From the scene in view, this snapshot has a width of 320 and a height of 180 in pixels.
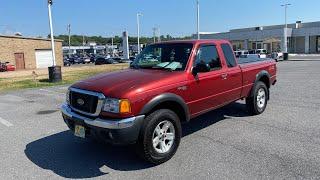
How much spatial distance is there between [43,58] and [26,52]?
3.11 metres

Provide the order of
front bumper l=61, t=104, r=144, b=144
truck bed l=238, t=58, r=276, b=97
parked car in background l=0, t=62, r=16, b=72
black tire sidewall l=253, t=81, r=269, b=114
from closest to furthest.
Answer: front bumper l=61, t=104, r=144, b=144 → truck bed l=238, t=58, r=276, b=97 → black tire sidewall l=253, t=81, r=269, b=114 → parked car in background l=0, t=62, r=16, b=72

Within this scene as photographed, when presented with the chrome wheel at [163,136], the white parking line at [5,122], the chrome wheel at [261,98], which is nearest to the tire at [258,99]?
the chrome wheel at [261,98]

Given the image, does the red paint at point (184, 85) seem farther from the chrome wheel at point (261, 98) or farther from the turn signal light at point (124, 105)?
the chrome wheel at point (261, 98)

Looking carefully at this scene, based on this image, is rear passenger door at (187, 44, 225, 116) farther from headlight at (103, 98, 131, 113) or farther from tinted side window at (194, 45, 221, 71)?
headlight at (103, 98, 131, 113)

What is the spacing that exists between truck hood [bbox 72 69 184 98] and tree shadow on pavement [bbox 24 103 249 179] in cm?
98

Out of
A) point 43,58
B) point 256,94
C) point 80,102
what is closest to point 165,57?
point 80,102

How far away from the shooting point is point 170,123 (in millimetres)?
5340

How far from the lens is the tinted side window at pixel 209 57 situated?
20.1ft

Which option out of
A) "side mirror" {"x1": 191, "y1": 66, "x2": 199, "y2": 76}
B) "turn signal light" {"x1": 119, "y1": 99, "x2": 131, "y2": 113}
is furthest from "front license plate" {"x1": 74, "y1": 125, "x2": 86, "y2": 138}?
"side mirror" {"x1": 191, "y1": 66, "x2": 199, "y2": 76}

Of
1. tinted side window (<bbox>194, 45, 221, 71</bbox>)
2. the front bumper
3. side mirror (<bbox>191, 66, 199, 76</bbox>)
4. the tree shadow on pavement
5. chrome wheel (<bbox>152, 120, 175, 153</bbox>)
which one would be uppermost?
tinted side window (<bbox>194, 45, 221, 71</bbox>)

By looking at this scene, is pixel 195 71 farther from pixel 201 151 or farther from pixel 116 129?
pixel 116 129

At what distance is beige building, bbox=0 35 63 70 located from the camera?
153ft

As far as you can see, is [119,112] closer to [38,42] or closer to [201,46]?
[201,46]

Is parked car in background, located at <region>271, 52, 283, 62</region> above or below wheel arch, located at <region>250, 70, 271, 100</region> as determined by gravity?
above
